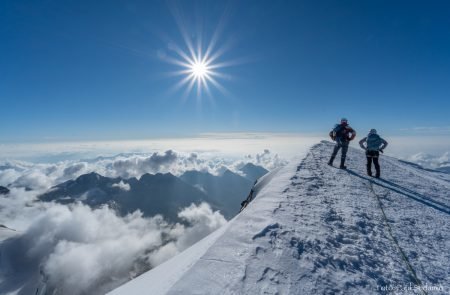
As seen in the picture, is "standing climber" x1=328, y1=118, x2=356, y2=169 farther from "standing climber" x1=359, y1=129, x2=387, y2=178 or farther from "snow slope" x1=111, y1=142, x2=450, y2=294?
"snow slope" x1=111, y1=142, x2=450, y2=294

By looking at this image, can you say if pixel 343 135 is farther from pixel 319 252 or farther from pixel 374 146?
pixel 319 252

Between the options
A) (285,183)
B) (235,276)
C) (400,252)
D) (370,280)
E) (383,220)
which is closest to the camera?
(235,276)

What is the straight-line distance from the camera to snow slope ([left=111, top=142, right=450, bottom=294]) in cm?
360

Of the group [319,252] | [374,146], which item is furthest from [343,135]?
[319,252]

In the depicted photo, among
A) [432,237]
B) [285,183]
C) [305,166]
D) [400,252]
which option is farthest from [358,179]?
[400,252]

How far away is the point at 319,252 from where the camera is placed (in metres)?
4.62

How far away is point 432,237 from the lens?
19.6 feet

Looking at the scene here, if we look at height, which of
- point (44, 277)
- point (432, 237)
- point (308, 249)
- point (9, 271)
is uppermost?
point (308, 249)

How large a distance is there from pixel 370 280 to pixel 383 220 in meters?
3.67

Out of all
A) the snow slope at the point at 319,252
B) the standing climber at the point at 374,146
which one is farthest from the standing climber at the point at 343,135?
the snow slope at the point at 319,252

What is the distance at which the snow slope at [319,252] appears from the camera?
11.8 feet

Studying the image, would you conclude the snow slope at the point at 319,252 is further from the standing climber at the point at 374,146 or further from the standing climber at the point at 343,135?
the standing climber at the point at 343,135

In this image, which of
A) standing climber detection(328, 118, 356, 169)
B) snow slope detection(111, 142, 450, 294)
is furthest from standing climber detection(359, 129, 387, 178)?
snow slope detection(111, 142, 450, 294)

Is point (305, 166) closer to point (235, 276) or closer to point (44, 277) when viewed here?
point (235, 276)
